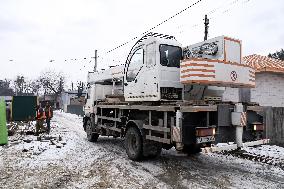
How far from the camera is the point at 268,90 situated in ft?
60.1

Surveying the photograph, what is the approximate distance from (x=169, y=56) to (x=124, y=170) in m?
3.54

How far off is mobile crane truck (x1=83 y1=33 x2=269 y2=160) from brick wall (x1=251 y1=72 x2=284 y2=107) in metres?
10.2

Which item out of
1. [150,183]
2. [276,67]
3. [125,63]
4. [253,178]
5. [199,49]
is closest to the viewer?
[150,183]

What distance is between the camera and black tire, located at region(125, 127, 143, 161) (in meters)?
8.52

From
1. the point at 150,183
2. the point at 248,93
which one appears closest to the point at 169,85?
the point at 150,183

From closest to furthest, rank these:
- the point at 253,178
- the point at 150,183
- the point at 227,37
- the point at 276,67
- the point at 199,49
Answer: the point at 150,183 → the point at 253,178 → the point at 227,37 → the point at 199,49 → the point at 276,67

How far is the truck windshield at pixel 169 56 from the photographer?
8578mm

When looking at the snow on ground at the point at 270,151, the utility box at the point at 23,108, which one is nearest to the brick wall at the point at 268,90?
the snow on ground at the point at 270,151

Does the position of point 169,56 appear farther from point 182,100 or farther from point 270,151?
point 270,151

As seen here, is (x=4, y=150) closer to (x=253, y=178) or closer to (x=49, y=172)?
(x=49, y=172)

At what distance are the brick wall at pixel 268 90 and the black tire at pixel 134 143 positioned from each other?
11.4 metres

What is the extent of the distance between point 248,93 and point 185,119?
1247cm

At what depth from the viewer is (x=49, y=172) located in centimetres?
732

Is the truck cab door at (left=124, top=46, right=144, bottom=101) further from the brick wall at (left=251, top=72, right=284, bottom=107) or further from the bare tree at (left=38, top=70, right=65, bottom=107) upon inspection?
the bare tree at (left=38, top=70, right=65, bottom=107)
